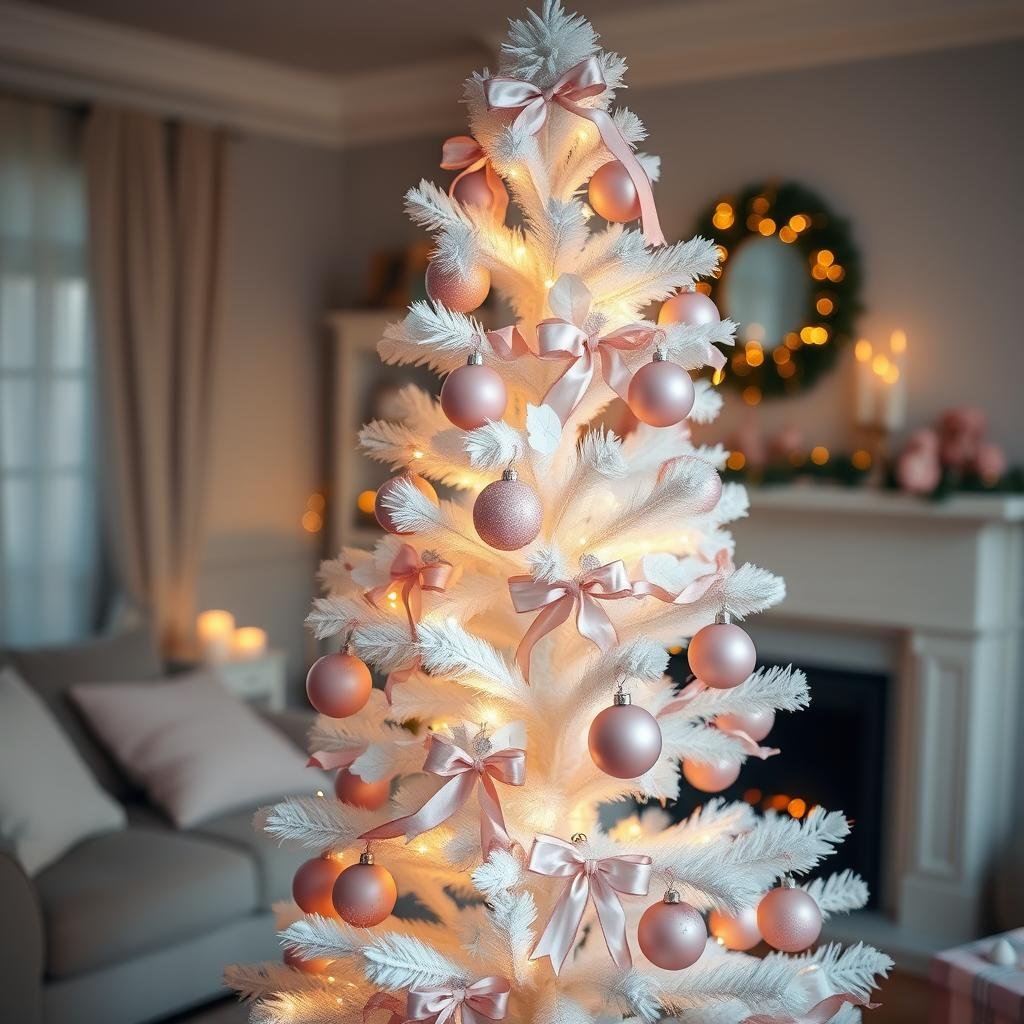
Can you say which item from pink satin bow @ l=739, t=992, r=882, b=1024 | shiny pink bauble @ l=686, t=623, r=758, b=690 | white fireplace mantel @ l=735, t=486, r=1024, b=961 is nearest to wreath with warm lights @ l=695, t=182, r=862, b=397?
white fireplace mantel @ l=735, t=486, r=1024, b=961

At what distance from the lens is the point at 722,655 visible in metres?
1.58

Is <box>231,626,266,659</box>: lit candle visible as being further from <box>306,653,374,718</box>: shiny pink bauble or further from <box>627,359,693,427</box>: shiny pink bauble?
<box>627,359,693,427</box>: shiny pink bauble

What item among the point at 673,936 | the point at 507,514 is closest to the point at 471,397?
the point at 507,514

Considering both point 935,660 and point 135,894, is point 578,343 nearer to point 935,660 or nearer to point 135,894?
point 135,894

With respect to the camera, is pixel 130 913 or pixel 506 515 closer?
pixel 506 515

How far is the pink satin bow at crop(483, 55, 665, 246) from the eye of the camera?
1606 millimetres

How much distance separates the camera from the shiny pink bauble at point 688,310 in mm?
1697

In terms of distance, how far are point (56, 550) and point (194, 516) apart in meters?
0.54

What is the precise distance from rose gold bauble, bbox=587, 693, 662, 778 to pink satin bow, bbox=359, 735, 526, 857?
0.42ft

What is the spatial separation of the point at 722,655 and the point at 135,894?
6.06 feet

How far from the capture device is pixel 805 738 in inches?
164

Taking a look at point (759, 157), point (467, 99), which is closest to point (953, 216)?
point (759, 157)

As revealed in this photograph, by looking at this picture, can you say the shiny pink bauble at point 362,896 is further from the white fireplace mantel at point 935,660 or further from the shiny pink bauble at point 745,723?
the white fireplace mantel at point 935,660

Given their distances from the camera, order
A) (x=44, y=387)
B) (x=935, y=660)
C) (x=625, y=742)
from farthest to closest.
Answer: (x=44, y=387) → (x=935, y=660) → (x=625, y=742)
